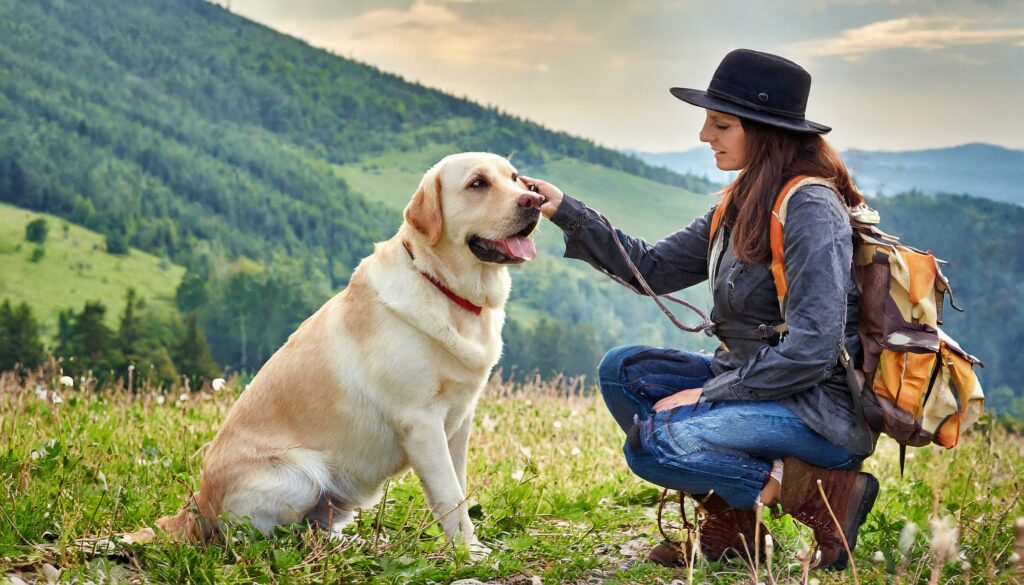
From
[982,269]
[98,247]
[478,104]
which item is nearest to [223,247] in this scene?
[98,247]

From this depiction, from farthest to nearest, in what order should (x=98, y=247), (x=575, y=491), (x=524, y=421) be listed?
(x=98, y=247) → (x=524, y=421) → (x=575, y=491)

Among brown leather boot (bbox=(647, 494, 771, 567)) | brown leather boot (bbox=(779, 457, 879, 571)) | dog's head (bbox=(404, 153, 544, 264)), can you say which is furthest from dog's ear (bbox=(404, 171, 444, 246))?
brown leather boot (bbox=(779, 457, 879, 571))

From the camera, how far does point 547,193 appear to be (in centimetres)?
476

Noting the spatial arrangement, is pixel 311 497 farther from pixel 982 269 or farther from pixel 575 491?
pixel 982 269

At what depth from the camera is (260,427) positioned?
4488mm

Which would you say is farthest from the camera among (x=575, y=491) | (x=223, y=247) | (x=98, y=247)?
(x=223, y=247)

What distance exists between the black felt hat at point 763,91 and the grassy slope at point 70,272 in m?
39.8

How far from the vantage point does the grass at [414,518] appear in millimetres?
3975

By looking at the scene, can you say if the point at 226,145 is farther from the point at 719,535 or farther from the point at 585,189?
the point at 719,535

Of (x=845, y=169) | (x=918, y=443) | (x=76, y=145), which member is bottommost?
(x=76, y=145)

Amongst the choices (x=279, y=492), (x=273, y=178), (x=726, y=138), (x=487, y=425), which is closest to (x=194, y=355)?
(x=487, y=425)

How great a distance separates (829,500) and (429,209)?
2.05 m

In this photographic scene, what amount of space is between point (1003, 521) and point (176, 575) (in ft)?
11.4

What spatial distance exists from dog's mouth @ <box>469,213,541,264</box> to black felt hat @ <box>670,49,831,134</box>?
2.99ft
